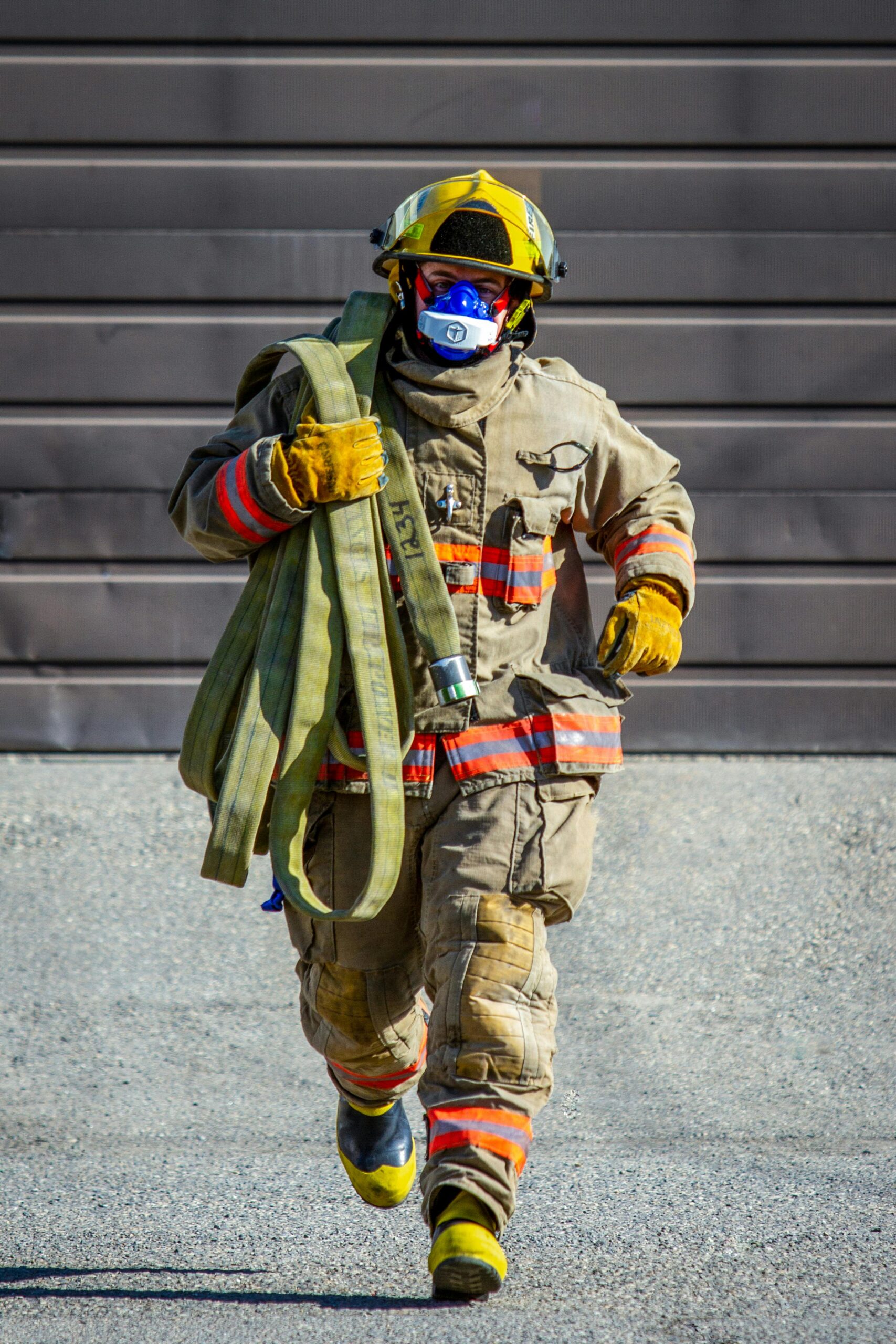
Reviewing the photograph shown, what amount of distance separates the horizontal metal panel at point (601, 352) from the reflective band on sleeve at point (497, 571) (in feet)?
9.80

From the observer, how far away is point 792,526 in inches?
225

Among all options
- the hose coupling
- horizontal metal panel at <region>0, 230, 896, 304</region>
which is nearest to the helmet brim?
the hose coupling

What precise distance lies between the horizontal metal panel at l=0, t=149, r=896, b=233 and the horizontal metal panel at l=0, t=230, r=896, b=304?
5 cm

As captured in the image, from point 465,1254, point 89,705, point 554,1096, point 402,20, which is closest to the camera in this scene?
point 465,1254

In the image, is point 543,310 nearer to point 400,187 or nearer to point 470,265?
point 400,187

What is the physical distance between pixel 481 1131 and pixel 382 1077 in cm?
51

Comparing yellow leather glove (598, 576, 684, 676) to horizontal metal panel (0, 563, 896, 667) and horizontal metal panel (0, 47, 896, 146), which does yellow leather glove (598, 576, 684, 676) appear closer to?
horizontal metal panel (0, 563, 896, 667)

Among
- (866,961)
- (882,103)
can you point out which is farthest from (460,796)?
(882,103)

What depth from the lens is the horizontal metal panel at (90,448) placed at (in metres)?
5.65

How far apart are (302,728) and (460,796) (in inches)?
12.8

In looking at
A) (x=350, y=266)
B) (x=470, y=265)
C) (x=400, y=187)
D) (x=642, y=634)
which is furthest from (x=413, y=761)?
(x=400, y=187)

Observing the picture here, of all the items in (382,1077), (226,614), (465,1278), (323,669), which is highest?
(323,669)

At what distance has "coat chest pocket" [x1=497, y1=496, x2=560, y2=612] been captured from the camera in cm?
285

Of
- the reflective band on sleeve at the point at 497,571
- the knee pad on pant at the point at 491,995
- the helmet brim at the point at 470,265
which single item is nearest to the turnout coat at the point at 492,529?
the reflective band on sleeve at the point at 497,571
